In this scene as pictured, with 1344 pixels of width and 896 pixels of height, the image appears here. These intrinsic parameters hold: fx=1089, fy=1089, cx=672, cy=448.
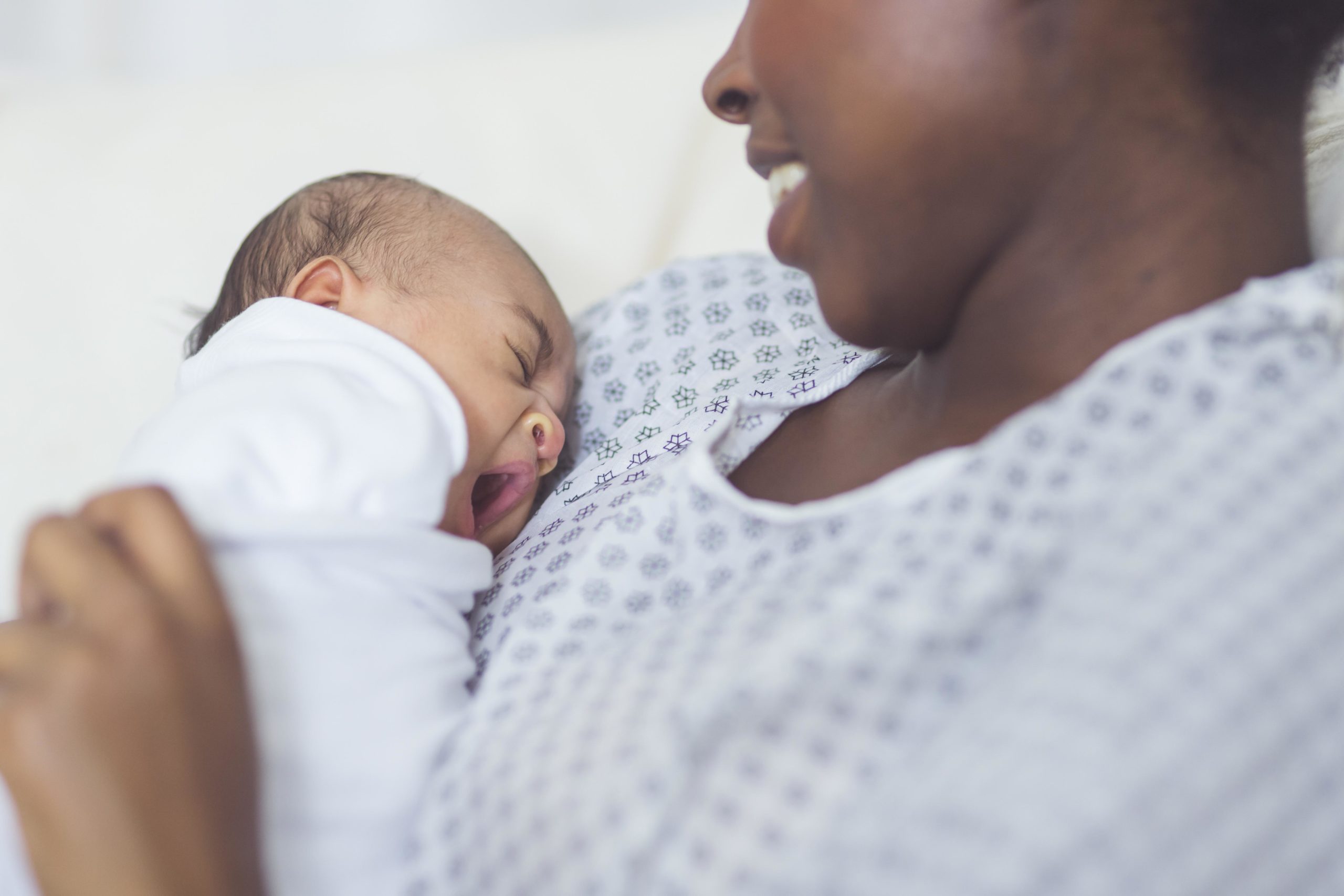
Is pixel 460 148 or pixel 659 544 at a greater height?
pixel 460 148

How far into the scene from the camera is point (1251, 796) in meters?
0.52

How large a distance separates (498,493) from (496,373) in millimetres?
117

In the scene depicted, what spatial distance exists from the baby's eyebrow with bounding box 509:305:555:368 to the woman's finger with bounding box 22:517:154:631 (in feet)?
1.63

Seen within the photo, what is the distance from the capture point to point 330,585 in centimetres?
72

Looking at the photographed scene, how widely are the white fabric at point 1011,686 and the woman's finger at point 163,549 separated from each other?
192mm

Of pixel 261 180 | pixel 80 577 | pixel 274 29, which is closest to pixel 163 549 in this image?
pixel 80 577

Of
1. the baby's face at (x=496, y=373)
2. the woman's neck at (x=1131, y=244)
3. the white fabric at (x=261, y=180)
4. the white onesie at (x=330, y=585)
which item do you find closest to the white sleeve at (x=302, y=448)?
the white onesie at (x=330, y=585)

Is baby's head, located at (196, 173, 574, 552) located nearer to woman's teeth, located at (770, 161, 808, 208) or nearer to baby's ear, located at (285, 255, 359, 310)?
baby's ear, located at (285, 255, 359, 310)

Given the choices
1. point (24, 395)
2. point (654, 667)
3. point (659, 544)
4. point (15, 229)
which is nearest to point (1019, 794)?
point (654, 667)

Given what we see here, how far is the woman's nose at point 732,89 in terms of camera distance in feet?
2.53

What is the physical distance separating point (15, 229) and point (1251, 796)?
1.41 meters

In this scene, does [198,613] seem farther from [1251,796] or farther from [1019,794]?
[1251,796]

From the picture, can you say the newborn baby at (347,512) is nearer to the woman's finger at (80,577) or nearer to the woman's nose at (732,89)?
the woman's finger at (80,577)

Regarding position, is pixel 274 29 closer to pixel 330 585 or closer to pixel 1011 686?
pixel 330 585
